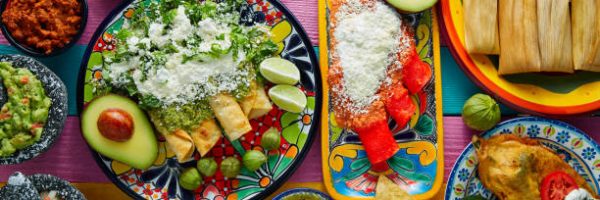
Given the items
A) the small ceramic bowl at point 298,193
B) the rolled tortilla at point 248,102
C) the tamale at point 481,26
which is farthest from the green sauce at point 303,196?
the tamale at point 481,26

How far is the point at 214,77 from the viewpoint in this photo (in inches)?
107

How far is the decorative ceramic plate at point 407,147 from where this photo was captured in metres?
2.90

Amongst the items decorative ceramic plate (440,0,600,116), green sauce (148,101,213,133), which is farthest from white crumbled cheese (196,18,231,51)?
decorative ceramic plate (440,0,600,116)

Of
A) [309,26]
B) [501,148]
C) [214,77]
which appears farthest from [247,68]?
[501,148]

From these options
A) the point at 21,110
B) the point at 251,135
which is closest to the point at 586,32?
the point at 251,135

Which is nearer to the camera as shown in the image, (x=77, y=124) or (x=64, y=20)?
(x=64, y=20)

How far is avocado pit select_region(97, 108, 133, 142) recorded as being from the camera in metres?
2.60

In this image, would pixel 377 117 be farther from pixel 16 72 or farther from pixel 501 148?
pixel 16 72

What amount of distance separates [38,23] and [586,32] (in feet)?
7.25

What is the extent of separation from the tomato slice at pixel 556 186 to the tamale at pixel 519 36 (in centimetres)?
44

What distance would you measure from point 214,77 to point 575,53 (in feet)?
4.87

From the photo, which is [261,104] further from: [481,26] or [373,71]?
[481,26]

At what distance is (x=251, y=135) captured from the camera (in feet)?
9.43

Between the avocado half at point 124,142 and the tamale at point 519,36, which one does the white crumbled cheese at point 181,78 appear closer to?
the avocado half at point 124,142
